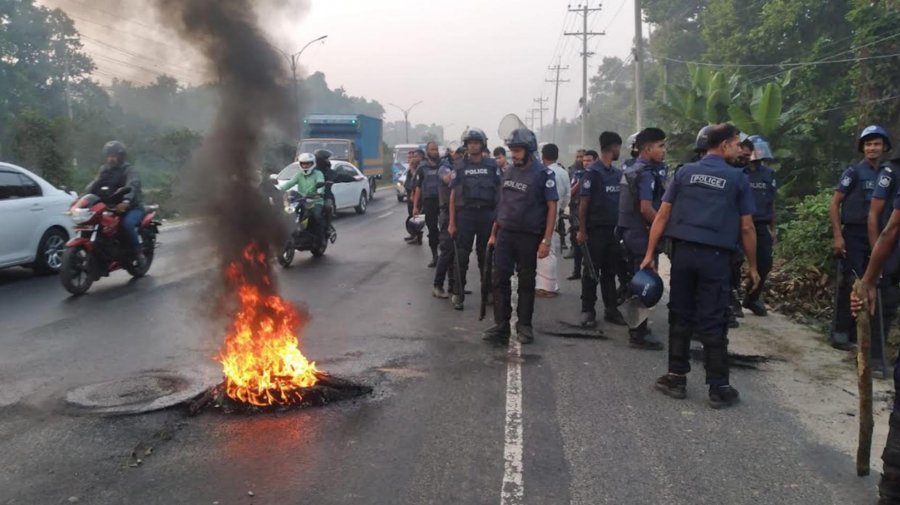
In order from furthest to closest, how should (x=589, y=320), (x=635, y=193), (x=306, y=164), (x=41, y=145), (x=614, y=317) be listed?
(x=41, y=145)
(x=306, y=164)
(x=614, y=317)
(x=589, y=320)
(x=635, y=193)

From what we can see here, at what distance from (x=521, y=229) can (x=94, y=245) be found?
216 inches

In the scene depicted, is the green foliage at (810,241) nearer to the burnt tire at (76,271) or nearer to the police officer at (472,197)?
the police officer at (472,197)

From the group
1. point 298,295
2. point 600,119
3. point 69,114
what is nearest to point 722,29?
point 69,114

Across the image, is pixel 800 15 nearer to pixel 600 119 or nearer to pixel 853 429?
pixel 853 429

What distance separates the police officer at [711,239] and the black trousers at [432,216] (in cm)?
639

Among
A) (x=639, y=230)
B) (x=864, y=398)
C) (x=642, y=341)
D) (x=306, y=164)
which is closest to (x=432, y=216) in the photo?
(x=306, y=164)

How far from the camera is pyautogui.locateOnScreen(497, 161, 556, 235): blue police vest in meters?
6.59

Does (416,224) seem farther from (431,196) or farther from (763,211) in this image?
(763,211)

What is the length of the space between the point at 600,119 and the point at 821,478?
238 feet

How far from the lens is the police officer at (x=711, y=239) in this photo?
502cm

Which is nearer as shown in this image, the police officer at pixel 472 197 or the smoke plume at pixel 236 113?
the smoke plume at pixel 236 113

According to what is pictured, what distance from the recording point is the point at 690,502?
362 cm

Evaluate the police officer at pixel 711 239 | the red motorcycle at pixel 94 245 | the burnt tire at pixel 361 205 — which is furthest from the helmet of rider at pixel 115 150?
the burnt tire at pixel 361 205

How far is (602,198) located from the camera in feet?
24.7
